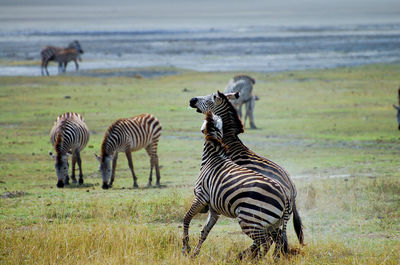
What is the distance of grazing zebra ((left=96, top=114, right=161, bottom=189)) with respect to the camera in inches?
503

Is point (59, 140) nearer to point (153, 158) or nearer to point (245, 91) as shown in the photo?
point (153, 158)

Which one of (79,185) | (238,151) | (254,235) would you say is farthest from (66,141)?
(254,235)

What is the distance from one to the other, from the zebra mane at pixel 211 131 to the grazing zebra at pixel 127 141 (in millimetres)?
5593

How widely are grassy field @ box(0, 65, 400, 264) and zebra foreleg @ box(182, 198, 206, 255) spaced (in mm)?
163

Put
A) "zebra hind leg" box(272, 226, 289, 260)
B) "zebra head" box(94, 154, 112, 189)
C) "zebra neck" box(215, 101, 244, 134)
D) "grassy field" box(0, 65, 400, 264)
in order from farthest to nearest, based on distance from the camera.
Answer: "zebra head" box(94, 154, 112, 189)
"zebra neck" box(215, 101, 244, 134)
"grassy field" box(0, 65, 400, 264)
"zebra hind leg" box(272, 226, 289, 260)

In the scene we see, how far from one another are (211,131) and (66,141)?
672 cm

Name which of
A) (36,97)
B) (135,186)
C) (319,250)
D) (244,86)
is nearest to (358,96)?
(244,86)

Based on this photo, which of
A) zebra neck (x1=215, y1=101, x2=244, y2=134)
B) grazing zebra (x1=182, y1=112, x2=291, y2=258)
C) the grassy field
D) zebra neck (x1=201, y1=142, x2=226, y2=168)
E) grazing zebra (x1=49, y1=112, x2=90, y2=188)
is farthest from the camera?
grazing zebra (x1=49, y1=112, x2=90, y2=188)

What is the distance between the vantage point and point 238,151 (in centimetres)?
781

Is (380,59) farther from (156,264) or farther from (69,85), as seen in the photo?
(156,264)

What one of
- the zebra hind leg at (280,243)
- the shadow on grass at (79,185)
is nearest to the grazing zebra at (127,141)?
the shadow on grass at (79,185)

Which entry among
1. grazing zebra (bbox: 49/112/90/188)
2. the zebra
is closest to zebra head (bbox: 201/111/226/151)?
grazing zebra (bbox: 49/112/90/188)

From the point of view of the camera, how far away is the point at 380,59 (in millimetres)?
52062

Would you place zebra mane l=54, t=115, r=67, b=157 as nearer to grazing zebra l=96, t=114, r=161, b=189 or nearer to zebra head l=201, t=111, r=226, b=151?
grazing zebra l=96, t=114, r=161, b=189
